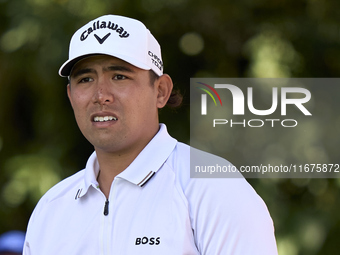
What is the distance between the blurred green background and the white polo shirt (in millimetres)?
1344

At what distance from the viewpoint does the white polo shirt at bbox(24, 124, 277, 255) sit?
1391 millimetres

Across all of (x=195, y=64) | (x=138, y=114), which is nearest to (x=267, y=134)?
(x=195, y=64)

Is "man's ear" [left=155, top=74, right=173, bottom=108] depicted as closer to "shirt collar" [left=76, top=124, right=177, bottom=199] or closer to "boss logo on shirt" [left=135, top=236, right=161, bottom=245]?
"shirt collar" [left=76, top=124, right=177, bottom=199]

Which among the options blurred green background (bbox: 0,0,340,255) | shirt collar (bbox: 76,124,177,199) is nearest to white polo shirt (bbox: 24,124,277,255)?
shirt collar (bbox: 76,124,177,199)

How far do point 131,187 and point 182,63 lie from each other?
5.35ft

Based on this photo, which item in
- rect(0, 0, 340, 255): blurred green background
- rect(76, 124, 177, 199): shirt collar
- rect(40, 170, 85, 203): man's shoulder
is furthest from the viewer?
rect(0, 0, 340, 255): blurred green background

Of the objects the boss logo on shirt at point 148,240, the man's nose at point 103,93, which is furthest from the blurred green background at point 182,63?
the boss logo on shirt at point 148,240

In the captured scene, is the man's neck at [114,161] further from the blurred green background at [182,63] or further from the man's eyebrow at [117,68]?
the blurred green background at [182,63]

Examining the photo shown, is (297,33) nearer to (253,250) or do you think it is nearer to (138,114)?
(138,114)

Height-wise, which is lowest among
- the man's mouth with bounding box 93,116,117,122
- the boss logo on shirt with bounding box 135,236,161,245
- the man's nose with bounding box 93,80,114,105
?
the boss logo on shirt with bounding box 135,236,161,245

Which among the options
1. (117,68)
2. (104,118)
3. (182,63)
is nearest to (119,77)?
(117,68)

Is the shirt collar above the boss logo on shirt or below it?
above

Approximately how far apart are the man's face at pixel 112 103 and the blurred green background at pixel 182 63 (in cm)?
137

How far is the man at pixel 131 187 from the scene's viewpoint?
4.60 feet
